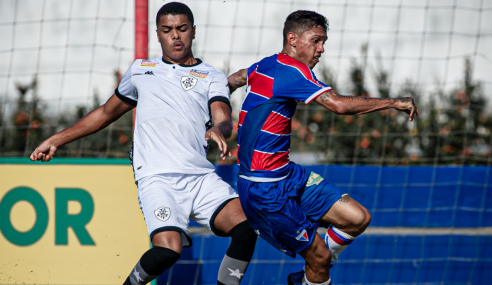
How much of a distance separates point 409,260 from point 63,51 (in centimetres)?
817

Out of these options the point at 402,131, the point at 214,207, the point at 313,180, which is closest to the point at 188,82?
the point at 214,207

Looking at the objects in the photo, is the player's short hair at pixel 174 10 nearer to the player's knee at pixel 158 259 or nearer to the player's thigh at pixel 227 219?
the player's thigh at pixel 227 219

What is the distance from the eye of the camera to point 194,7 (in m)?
8.55

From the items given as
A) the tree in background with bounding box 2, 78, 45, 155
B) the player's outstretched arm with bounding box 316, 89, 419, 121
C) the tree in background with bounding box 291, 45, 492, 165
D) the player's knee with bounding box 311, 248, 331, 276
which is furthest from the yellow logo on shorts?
the tree in background with bounding box 2, 78, 45, 155

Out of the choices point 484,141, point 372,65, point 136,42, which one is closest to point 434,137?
point 484,141

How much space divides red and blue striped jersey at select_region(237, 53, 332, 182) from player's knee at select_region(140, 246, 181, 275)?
729mm

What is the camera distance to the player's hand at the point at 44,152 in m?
3.70

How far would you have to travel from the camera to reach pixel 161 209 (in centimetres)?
336

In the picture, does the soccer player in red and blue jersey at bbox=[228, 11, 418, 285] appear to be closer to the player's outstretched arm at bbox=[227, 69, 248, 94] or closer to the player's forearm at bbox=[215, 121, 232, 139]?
the player's forearm at bbox=[215, 121, 232, 139]

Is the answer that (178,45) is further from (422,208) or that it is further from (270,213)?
(422,208)

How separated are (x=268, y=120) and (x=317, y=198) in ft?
2.28

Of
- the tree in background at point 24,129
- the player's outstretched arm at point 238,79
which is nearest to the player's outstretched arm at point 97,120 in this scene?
the player's outstretched arm at point 238,79

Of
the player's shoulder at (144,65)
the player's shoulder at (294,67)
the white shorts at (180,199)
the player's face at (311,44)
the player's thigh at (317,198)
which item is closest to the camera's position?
the player's shoulder at (294,67)

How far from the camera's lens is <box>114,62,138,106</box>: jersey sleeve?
384 cm
